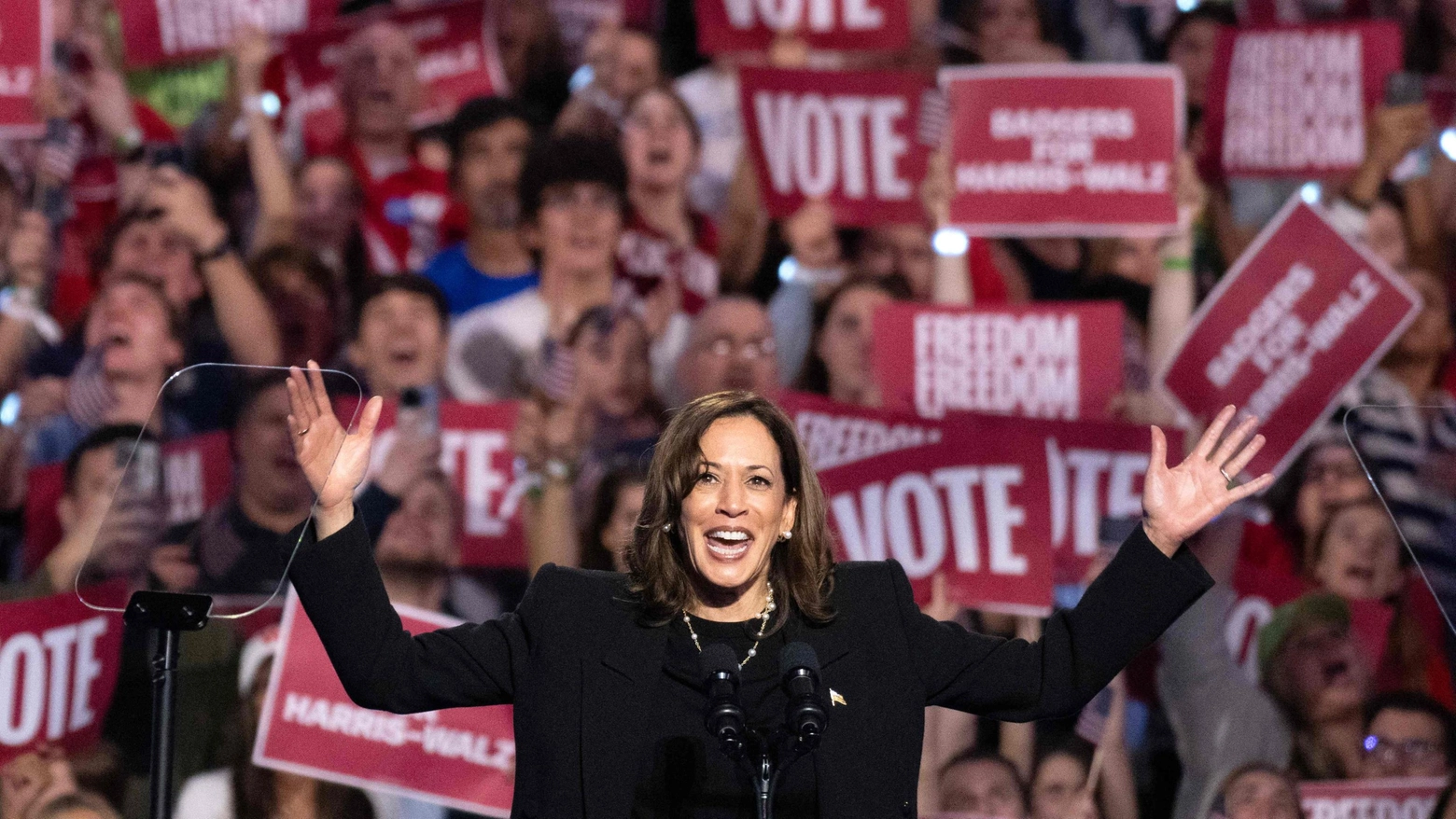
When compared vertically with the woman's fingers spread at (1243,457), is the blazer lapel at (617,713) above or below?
below

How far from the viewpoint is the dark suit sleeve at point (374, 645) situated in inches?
76.5

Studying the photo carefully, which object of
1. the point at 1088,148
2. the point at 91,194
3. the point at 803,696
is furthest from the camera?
the point at 91,194

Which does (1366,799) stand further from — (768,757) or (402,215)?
(402,215)

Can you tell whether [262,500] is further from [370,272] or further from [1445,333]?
[1445,333]

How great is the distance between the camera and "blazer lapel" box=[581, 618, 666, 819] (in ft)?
6.39

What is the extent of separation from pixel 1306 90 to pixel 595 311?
6.51ft

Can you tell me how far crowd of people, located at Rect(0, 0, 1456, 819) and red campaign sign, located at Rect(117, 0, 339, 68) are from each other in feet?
0.28

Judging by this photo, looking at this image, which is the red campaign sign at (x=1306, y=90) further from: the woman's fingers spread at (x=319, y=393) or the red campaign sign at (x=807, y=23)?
the woman's fingers spread at (x=319, y=393)

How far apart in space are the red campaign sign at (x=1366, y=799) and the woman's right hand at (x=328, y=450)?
8.47ft

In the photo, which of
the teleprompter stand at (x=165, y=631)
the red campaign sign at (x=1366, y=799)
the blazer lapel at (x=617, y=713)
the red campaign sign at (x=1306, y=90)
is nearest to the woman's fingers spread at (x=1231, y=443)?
the blazer lapel at (x=617, y=713)

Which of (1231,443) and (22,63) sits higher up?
(22,63)

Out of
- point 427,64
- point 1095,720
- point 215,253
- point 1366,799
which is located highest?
point 427,64

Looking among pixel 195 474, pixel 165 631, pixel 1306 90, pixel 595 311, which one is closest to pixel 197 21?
pixel 595 311

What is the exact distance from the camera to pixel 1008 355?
4273 mm
